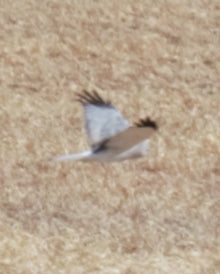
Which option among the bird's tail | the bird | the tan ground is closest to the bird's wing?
the bird

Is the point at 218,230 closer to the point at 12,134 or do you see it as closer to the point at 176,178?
the point at 176,178

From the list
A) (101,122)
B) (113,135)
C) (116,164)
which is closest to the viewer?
(113,135)

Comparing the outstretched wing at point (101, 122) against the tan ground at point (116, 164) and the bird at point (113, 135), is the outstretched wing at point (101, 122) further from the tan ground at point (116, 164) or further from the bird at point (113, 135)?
the tan ground at point (116, 164)

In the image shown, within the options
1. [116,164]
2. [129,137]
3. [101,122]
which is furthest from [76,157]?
[116,164]

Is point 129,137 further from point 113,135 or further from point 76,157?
point 76,157

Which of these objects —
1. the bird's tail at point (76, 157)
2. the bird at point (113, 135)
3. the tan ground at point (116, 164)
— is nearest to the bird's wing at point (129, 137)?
the bird at point (113, 135)

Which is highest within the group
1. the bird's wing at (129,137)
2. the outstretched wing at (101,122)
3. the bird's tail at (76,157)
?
the outstretched wing at (101,122)

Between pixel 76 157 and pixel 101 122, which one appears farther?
pixel 76 157
